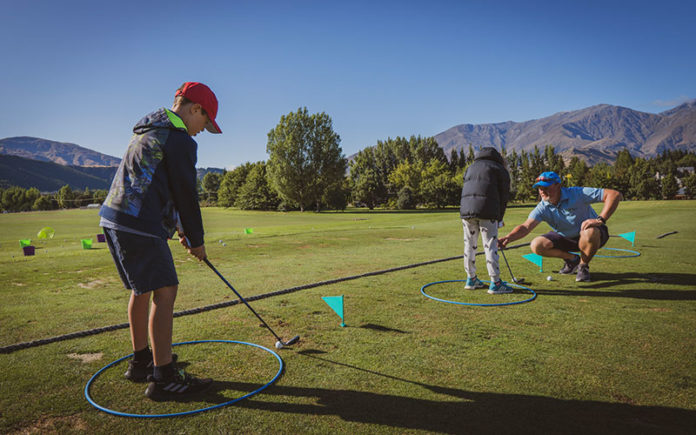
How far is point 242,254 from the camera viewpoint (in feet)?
42.4

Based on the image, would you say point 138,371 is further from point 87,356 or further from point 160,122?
point 160,122

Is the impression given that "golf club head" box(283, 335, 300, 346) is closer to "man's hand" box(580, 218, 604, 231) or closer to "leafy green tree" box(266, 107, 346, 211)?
"man's hand" box(580, 218, 604, 231)

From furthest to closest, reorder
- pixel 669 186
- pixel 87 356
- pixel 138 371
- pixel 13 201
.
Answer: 1. pixel 13 201
2. pixel 669 186
3. pixel 87 356
4. pixel 138 371

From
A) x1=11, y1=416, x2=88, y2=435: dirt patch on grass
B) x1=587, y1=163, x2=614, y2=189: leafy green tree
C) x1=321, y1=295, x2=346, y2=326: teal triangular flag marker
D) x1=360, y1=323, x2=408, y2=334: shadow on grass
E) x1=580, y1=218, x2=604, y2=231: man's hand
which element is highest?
x1=587, y1=163, x2=614, y2=189: leafy green tree

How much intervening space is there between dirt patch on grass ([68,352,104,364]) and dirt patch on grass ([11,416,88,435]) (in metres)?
1.20

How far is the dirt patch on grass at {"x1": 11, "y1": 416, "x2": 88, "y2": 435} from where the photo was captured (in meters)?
2.91

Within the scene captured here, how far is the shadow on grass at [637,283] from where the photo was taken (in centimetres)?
645

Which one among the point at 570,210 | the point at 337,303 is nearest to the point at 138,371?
the point at 337,303

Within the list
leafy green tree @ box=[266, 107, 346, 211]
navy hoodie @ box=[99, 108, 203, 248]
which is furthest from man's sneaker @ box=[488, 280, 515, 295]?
leafy green tree @ box=[266, 107, 346, 211]

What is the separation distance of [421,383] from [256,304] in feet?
11.6

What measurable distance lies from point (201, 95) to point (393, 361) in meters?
3.30

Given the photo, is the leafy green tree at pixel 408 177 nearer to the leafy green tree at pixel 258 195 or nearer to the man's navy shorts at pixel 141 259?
the leafy green tree at pixel 258 195

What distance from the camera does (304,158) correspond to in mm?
67562

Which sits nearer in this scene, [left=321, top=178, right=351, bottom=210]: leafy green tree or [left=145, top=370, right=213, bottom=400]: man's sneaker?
[left=145, top=370, right=213, bottom=400]: man's sneaker
